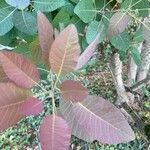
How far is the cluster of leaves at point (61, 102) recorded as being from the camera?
0.54 meters

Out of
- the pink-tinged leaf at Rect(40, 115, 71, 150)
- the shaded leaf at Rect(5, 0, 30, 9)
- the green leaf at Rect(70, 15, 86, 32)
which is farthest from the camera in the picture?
the green leaf at Rect(70, 15, 86, 32)

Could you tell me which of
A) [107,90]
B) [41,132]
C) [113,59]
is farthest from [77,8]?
[107,90]

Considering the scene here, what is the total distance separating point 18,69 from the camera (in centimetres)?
55

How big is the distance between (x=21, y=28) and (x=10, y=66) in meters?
0.29

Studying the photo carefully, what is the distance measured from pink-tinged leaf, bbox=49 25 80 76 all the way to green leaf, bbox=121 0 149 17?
13.3 inches

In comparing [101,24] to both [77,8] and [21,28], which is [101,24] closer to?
[77,8]

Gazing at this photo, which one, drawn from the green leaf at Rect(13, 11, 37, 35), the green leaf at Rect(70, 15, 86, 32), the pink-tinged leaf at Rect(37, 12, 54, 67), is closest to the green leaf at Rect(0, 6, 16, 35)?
the green leaf at Rect(13, 11, 37, 35)

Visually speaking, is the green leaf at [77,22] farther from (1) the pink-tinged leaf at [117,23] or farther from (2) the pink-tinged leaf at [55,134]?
(2) the pink-tinged leaf at [55,134]

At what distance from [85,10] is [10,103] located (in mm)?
357

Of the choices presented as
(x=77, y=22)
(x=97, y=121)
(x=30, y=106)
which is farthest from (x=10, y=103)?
(x=77, y=22)

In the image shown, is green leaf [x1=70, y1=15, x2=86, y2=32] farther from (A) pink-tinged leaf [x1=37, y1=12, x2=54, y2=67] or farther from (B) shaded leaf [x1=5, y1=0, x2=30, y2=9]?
(A) pink-tinged leaf [x1=37, y1=12, x2=54, y2=67]

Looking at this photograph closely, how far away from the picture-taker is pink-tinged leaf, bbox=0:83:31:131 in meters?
0.54

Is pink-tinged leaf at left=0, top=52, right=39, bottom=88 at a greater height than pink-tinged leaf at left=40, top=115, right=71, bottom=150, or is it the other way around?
pink-tinged leaf at left=0, top=52, right=39, bottom=88

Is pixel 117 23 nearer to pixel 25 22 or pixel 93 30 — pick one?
pixel 93 30
